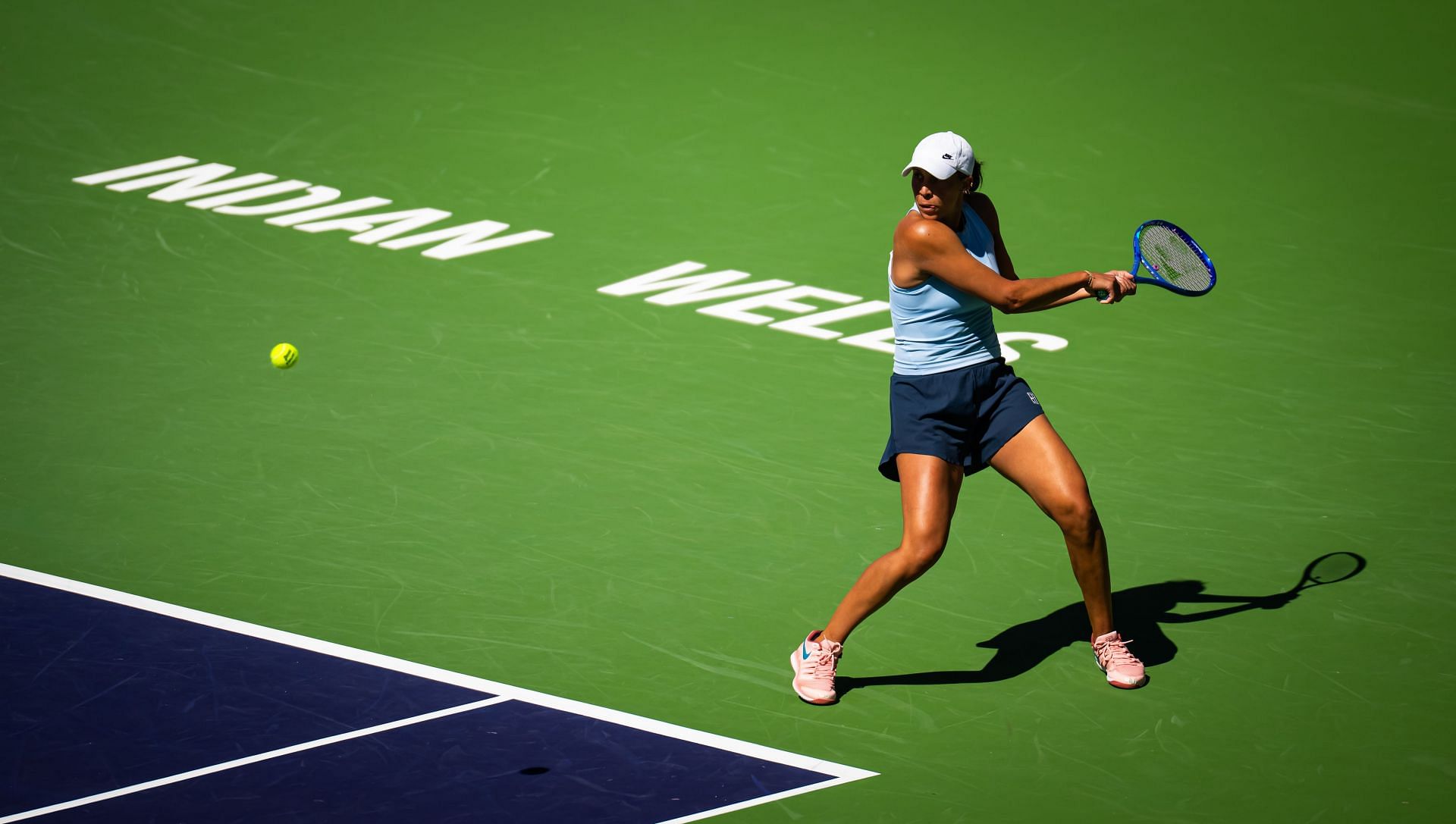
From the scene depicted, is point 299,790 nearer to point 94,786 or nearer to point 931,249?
point 94,786

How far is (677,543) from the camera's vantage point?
8008 millimetres

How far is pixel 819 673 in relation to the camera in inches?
261

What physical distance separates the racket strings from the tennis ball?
4769 millimetres

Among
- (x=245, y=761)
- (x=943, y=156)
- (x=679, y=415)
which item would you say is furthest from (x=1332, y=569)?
(x=245, y=761)

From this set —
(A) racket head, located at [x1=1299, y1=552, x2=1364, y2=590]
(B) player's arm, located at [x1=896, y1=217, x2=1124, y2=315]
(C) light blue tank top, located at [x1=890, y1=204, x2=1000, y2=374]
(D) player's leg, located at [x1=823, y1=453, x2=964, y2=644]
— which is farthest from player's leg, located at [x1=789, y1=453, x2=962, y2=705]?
(A) racket head, located at [x1=1299, y1=552, x2=1364, y2=590]

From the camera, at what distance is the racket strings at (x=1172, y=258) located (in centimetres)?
726

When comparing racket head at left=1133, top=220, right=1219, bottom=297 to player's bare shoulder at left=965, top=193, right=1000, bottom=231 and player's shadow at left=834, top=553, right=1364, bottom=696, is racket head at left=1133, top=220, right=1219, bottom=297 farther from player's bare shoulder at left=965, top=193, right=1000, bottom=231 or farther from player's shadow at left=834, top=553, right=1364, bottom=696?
player's shadow at left=834, top=553, right=1364, bottom=696

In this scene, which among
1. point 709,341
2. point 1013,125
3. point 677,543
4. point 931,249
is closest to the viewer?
point 931,249

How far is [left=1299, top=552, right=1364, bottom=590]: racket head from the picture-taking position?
762 centimetres

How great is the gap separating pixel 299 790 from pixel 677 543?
239cm

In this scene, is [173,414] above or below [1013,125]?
below

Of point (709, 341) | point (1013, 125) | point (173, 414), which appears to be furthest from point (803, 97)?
point (173, 414)

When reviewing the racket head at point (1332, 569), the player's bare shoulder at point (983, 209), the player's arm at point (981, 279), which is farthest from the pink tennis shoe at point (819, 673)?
the racket head at point (1332, 569)

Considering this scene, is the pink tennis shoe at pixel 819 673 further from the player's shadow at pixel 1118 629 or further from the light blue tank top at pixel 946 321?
the light blue tank top at pixel 946 321
